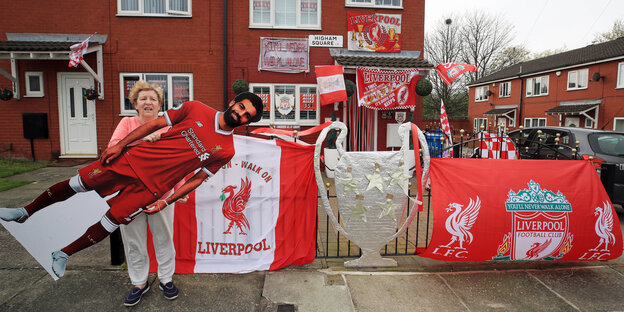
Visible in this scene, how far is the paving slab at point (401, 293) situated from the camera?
2.99 meters

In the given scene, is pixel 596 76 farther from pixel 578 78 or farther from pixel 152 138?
pixel 152 138

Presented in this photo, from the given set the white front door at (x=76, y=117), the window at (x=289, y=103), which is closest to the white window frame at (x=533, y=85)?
the window at (x=289, y=103)

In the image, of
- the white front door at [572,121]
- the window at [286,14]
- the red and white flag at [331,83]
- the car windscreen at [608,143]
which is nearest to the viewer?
the car windscreen at [608,143]

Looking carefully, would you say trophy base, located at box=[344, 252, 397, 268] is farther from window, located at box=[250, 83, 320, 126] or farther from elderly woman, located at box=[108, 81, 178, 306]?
window, located at box=[250, 83, 320, 126]

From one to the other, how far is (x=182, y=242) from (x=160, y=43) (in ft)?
27.7

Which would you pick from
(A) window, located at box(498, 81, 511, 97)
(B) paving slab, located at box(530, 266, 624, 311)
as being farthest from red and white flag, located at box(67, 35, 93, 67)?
(A) window, located at box(498, 81, 511, 97)

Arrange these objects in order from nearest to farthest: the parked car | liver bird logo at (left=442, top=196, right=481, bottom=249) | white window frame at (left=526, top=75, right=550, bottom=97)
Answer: liver bird logo at (left=442, top=196, right=481, bottom=249)
the parked car
white window frame at (left=526, top=75, right=550, bottom=97)

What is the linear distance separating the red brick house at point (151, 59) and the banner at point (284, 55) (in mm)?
148

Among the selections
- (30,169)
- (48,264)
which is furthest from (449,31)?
(48,264)

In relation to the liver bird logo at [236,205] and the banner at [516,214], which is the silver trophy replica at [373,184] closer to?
the banner at [516,214]

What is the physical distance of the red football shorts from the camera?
9.21 feet

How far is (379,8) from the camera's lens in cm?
1053

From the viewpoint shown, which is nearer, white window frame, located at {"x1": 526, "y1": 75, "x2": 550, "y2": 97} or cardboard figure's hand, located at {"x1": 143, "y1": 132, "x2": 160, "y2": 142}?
cardboard figure's hand, located at {"x1": 143, "y1": 132, "x2": 160, "y2": 142}

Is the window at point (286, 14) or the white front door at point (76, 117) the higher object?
the window at point (286, 14)
